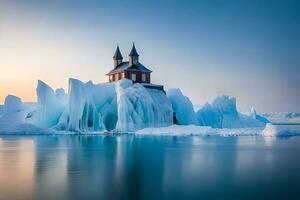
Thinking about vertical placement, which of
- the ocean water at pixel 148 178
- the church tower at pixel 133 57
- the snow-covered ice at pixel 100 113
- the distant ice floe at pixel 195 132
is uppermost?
the church tower at pixel 133 57

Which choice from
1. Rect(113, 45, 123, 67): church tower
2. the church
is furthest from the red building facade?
Rect(113, 45, 123, 67): church tower

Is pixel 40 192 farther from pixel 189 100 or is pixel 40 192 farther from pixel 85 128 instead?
pixel 189 100

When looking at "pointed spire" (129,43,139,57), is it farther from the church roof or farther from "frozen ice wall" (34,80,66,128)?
"frozen ice wall" (34,80,66,128)

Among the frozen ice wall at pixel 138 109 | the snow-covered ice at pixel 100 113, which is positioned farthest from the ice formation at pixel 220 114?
the frozen ice wall at pixel 138 109

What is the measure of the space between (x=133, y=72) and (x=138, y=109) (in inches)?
332

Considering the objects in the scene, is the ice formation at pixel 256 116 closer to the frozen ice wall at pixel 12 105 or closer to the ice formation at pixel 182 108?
the ice formation at pixel 182 108

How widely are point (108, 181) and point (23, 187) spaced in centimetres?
262

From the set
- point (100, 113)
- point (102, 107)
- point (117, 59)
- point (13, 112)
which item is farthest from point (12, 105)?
point (117, 59)

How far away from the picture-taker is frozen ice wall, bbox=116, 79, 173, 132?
4666 centimetres

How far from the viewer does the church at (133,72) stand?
54.1 meters

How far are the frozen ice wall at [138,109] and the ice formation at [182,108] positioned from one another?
525cm

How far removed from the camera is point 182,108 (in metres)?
56.2

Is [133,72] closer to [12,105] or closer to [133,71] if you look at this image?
[133,71]

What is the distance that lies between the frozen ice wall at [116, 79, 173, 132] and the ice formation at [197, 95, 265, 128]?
10090 millimetres
